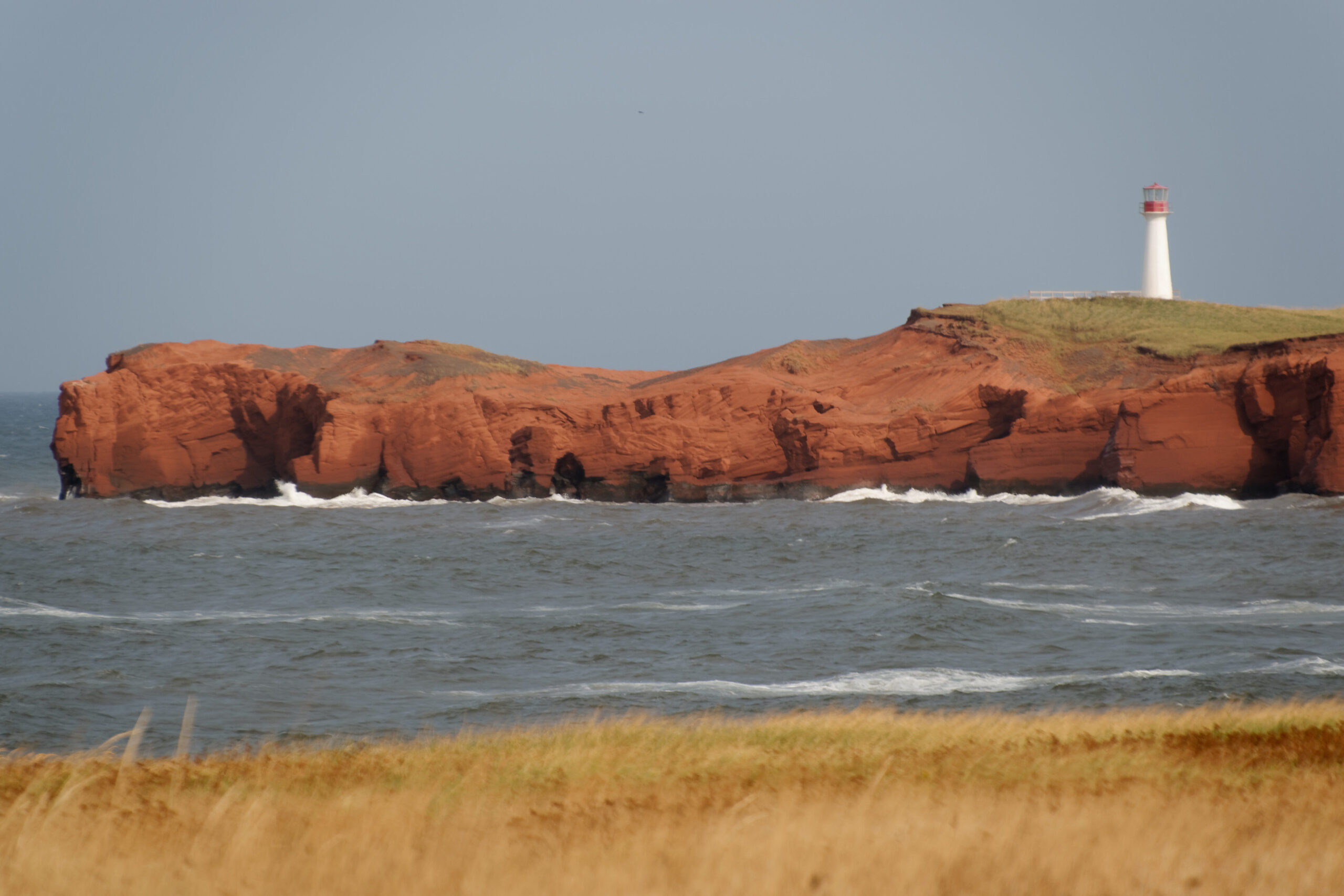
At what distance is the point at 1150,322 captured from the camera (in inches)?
2331

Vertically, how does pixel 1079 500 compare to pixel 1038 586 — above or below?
above

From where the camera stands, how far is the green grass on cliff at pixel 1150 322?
5478 cm

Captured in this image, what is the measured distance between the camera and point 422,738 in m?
15.0

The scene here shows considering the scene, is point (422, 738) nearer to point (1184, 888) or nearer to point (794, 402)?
point (1184, 888)

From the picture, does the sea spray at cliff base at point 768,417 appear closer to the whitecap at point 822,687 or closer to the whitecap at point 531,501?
the whitecap at point 531,501

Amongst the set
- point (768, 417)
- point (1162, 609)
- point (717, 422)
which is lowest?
point (1162, 609)

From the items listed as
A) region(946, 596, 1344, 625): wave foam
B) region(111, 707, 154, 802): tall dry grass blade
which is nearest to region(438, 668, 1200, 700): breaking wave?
region(946, 596, 1344, 625): wave foam

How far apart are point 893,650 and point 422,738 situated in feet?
33.1

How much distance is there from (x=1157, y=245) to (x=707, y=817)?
240 feet

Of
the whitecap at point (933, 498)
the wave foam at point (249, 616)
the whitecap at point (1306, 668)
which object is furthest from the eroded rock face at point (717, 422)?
the wave foam at point (249, 616)

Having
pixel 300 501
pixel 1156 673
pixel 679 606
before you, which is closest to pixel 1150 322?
pixel 300 501

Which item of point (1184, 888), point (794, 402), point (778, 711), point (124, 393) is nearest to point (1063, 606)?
point (778, 711)

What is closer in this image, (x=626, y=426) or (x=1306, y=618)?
(x=1306, y=618)

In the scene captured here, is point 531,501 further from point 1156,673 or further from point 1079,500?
point 1156,673
